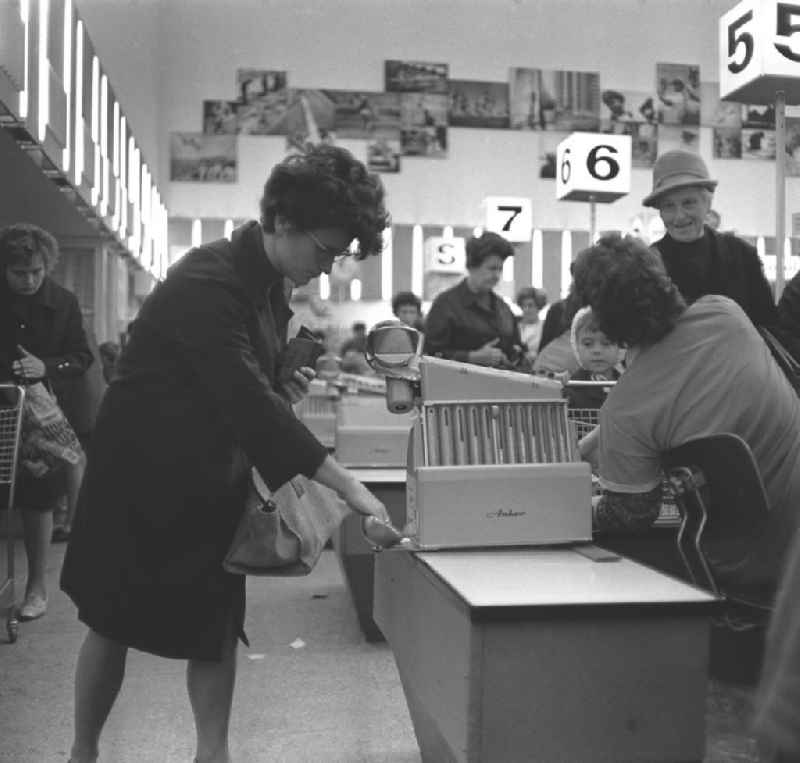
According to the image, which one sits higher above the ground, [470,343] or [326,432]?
[470,343]

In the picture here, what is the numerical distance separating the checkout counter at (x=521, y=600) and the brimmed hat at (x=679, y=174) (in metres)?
1.44

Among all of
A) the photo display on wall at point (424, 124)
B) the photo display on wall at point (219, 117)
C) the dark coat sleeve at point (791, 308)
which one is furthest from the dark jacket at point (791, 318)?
the photo display on wall at point (219, 117)

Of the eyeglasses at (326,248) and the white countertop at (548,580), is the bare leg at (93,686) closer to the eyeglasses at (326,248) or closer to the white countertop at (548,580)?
the white countertop at (548,580)

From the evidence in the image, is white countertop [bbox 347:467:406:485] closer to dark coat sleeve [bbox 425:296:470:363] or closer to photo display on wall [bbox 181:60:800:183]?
dark coat sleeve [bbox 425:296:470:363]

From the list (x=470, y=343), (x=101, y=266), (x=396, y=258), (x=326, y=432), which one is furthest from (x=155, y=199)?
(x=470, y=343)

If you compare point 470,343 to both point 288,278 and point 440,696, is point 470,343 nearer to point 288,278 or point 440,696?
point 288,278

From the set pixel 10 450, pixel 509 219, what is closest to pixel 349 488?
pixel 10 450

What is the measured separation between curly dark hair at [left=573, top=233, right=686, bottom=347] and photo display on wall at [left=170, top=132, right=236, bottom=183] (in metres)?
15.4

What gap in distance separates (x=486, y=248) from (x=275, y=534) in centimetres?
313

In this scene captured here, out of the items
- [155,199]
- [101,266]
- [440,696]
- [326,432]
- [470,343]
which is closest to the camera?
[440,696]

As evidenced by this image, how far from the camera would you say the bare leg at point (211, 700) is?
218 centimetres

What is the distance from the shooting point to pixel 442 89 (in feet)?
57.5

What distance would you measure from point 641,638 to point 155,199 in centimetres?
1441

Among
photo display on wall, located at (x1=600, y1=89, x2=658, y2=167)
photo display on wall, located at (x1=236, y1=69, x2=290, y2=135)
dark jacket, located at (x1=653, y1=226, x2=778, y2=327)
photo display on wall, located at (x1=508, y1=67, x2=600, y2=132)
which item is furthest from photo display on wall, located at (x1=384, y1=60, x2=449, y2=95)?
dark jacket, located at (x1=653, y1=226, x2=778, y2=327)
